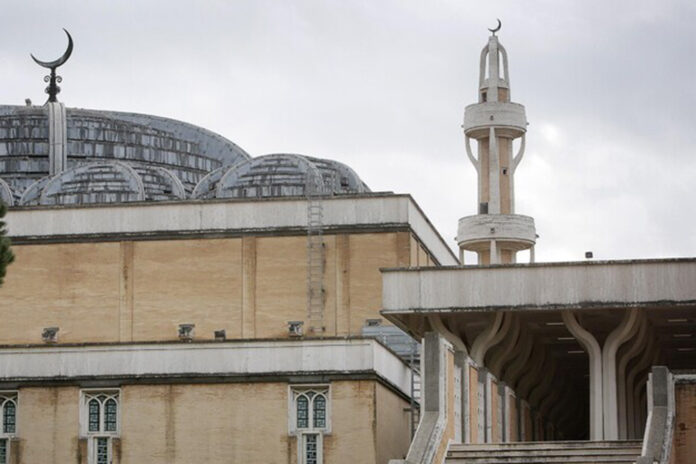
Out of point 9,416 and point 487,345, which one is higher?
point 487,345

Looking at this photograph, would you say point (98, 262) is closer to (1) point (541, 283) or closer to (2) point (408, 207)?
(2) point (408, 207)

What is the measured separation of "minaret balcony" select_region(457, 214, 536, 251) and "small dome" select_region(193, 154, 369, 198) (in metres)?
4.31

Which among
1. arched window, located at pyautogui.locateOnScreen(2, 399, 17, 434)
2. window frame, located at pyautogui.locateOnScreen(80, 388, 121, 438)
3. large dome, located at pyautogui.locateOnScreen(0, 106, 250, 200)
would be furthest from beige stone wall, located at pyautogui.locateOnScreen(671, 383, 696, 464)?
large dome, located at pyautogui.locateOnScreen(0, 106, 250, 200)

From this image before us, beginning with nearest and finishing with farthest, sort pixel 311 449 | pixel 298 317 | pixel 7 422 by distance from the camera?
pixel 311 449, pixel 7 422, pixel 298 317

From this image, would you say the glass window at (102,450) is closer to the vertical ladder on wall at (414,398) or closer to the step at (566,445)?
the vertical ladder on wall at (414,398)

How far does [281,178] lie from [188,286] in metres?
5.45

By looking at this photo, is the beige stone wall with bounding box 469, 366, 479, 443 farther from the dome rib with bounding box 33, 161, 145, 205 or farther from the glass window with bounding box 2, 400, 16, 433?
the dome rib with bounding box 33, 161, 145, 205

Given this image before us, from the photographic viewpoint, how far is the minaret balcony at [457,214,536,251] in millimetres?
68062

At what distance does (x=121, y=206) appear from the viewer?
60688 millimetres

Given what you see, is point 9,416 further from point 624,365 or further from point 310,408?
point 624,365

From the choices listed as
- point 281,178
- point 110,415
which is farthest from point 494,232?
point 110,415

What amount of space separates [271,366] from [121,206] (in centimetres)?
1213

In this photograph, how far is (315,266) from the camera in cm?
5950

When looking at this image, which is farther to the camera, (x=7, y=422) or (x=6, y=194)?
(x=6, y=194)
